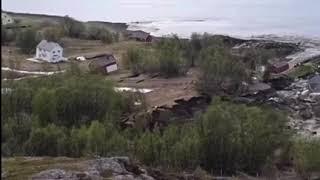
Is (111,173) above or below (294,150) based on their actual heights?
above

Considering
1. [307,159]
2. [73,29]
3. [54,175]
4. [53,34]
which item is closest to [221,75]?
[307,159]

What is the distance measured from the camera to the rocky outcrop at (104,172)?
13258 millimetres

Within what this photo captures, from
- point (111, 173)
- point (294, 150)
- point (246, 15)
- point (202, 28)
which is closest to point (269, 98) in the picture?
point (294, 150)

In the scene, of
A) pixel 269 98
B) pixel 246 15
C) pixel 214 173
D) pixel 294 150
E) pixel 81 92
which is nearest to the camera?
pixel 214 173

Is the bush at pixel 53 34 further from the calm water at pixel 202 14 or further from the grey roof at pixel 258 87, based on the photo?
the grey roof at pixel 258 87

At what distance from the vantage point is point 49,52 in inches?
1987

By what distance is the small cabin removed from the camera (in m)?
44.2

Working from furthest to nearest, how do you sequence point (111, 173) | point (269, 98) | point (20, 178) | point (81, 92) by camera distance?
1. point (269, 98)
2. point (81, 92)
3. point (111, 173)
4. point (20, 178)

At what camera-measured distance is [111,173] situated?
45.5ft

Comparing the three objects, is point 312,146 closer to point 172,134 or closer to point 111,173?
point 172,134

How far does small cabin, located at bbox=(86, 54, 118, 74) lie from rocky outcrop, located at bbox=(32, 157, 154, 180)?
29108 millimetres

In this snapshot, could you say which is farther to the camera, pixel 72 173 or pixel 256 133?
pixel 256 133

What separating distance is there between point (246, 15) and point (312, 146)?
70.4 meters

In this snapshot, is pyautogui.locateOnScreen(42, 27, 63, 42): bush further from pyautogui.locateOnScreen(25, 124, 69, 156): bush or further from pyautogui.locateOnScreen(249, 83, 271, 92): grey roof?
pyautogui.locateOnScreen(25, 124, 69, 156): bush
